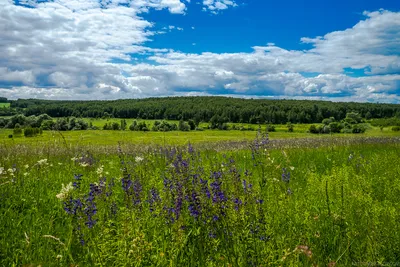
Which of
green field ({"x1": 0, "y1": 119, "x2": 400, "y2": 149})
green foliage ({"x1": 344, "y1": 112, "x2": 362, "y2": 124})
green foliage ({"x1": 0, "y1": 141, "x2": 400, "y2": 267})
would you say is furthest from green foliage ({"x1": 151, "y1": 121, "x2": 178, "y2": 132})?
green foliage ({"x1": 344, "y1": 112, "x2": 362, "y2": 124})

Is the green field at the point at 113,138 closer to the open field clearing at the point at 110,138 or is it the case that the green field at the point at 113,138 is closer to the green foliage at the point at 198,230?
the open field clearing at the point at 110,138

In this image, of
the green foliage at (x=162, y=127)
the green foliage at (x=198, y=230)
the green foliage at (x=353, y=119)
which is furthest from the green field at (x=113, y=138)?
the green foliage at (x=353, y=119)

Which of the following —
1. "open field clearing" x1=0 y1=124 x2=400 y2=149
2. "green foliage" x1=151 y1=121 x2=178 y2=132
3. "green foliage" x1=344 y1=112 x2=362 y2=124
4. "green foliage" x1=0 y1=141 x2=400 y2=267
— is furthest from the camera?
"green foliage" x1=344 y1=112 x2=362 y2=124

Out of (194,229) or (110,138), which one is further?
(110,138)

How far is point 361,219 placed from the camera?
4.31m

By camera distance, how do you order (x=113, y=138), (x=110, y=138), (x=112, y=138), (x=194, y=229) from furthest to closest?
(x=110, y=138) < (x=112, y=138) < (x=113, y=138) < (x=194, y=229)

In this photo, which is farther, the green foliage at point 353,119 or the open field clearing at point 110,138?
the green foliage at point 353,119

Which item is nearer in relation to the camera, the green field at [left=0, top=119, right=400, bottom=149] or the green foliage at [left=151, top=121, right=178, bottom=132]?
the green field at [left=0, top=119, right=400, bottom=149]

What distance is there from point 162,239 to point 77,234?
108 cm

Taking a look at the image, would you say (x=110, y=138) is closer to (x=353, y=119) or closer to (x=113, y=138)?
(x=113, y=138)

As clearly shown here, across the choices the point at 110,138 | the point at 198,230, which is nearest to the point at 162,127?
the point at 198,230

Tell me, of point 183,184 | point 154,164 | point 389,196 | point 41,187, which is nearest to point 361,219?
point 389,196

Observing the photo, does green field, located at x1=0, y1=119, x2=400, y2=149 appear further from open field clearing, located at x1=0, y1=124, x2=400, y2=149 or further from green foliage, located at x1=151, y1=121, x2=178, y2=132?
green foliage, located at x1=151, y1=121, x2=178, y2=132

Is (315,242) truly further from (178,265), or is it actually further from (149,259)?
(149,259)
